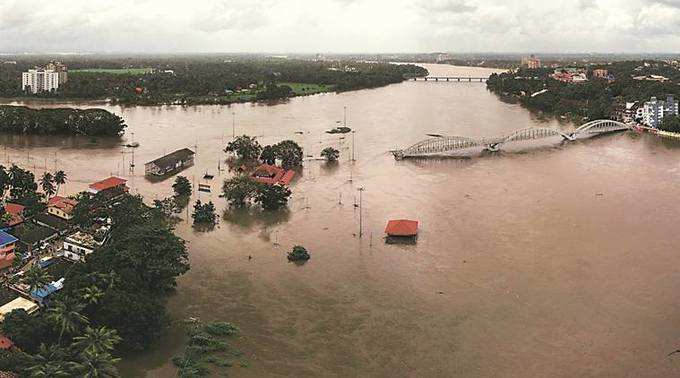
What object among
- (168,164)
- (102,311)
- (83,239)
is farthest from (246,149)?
(102,311)

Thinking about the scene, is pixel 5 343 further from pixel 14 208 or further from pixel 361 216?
pixel 361 216

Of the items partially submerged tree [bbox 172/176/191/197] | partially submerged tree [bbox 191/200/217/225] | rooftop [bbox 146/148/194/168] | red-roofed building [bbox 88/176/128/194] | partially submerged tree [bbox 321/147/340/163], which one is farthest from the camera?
partially submerged tree [bbox 321/147/340/163]

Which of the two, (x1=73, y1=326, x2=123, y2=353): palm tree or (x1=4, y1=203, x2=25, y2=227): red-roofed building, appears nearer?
(x1=73, y1=326, x2=123, y2=353): palm tree

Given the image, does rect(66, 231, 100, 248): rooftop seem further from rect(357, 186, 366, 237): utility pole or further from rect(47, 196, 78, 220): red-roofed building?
rect(357, 186, 366, 237): utility pole

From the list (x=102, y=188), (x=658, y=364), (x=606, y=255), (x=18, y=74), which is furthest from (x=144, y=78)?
(x=658, y=364)

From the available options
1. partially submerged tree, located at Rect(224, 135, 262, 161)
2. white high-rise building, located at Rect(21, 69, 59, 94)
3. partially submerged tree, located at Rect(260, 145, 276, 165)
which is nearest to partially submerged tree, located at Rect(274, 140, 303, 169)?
partially submerged tree, located at Rect(260, 145, 276, 165)

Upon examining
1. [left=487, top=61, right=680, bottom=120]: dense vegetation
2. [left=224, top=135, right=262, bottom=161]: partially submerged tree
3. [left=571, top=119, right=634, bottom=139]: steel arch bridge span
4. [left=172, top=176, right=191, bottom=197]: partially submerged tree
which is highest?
[left=487, top=61, right=680, bottom=120]: dense vegetation

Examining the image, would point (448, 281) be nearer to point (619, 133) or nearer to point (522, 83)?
point (619, 133)
